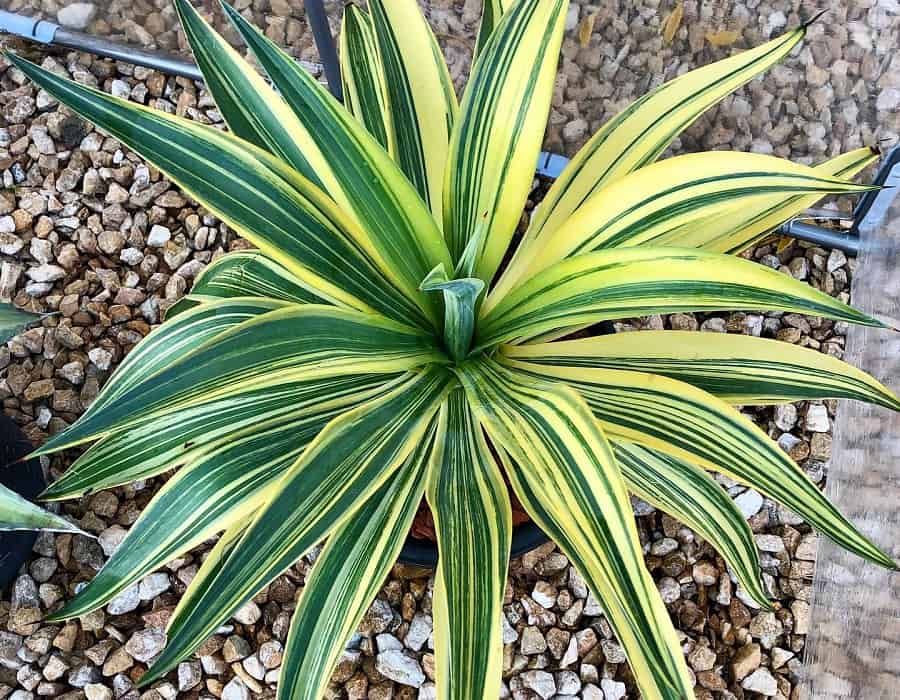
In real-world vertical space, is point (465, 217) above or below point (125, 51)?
below

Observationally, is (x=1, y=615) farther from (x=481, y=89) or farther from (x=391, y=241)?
(x=481, y=89)


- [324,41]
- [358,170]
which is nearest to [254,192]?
[358,170]

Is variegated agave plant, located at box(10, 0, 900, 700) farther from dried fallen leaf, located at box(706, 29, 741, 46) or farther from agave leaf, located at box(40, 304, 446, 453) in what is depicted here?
dried fallen leaf, located at box(706, 29, 741, 46)

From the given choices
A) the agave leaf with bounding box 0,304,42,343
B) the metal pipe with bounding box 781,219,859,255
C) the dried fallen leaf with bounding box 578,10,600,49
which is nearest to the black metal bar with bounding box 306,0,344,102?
the dried fallen leaf with bounding box 578,10,600,49

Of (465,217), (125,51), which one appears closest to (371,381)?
(465,217)

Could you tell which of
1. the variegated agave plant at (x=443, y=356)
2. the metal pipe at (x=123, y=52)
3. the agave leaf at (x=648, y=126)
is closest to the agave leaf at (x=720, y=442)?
the variegated agave plant at (x=443, y=356)

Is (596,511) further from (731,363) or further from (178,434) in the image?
(178,434)
